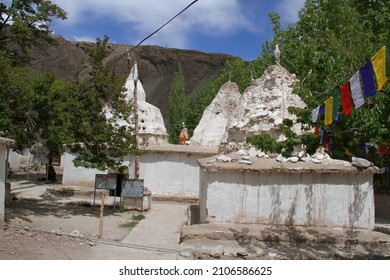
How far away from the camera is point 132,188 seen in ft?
47.1

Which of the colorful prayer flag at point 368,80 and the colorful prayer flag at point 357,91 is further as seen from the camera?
the colorful prayer flag at point 357,91

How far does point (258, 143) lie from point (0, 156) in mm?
6311

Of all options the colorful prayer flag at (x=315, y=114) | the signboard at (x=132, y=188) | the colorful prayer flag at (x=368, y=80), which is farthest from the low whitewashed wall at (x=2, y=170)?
the colorful prayer flag at (x=368, y=80)

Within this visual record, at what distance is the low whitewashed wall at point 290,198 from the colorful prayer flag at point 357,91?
3.59 meters

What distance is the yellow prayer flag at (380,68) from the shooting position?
5664 millimetres

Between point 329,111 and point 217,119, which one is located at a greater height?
point 217,119

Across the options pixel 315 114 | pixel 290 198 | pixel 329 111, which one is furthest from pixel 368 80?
pixel 290 198

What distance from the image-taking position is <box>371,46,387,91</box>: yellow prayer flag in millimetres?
5664

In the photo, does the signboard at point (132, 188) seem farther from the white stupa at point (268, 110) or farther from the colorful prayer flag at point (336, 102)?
the colorful prayer flag at point (336, 102)

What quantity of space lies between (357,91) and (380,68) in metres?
1.06

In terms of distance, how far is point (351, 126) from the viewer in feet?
28.5

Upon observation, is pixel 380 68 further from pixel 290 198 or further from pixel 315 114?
pixel 290 198

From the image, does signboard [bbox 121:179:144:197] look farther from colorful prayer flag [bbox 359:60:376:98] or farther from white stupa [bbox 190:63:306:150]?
colorful prayer flag [bbox 359:60:376:98]

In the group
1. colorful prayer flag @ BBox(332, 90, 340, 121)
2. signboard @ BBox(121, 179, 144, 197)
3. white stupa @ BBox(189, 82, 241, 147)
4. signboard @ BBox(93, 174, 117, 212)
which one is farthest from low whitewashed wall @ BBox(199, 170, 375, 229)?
white stupa @ BBox(189, 82, 241, 147)
